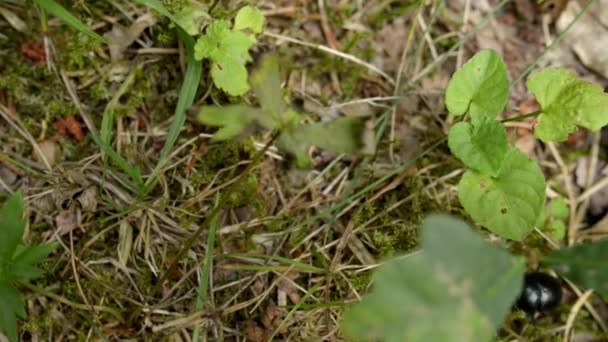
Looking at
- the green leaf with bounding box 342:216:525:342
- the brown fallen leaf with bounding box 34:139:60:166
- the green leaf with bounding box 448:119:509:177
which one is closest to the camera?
the green leaf with bounding box 342:216:525:342

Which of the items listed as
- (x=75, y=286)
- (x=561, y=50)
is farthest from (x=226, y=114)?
(x=561, y=50)

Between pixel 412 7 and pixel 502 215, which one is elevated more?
pixel 412 7

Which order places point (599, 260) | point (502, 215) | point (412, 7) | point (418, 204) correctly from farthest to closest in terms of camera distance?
point (412, 7) < point (418, 204) < point (502, 215) < point (599, 260)

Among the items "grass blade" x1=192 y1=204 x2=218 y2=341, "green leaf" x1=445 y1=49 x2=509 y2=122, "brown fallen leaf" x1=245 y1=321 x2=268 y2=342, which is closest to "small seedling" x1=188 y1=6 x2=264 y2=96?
"grass blade" x1=192 y1=204 x2=218 y2=341

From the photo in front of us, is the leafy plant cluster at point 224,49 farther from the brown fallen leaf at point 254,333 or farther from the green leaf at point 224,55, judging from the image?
the brown fallen leaf at point 254,333

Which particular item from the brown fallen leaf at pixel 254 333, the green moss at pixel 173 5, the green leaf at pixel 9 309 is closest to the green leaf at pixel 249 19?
the green moss at pixel 173 5

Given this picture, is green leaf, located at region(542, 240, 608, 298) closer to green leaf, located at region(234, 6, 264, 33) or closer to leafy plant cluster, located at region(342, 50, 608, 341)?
leafy plant cluster, located at region(342, 50, 608, 341)

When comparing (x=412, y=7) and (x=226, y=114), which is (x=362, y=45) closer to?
(x=412, y=7)
